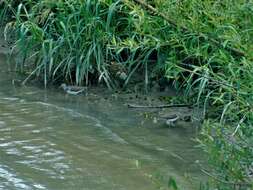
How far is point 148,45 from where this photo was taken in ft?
17.7

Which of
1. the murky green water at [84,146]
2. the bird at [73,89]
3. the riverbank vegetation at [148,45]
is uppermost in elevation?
the riverbank vegetation at [148,45]

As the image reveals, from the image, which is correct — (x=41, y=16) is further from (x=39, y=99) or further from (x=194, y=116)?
(x=194, y=116)

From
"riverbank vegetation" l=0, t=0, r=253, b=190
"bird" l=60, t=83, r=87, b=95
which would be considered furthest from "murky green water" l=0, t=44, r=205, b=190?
"riverbank vegetation" l=0, t=0, r=253, b=190

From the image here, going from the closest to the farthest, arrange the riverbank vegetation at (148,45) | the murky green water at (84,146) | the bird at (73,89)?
1. the murky green water at (84,146)
2. the riverbank vegetation at (148,45)
3. the bird at (73,89)

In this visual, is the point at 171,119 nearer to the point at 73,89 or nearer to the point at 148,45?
the point at 148,45

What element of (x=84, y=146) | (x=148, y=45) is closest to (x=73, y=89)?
(x=148, y=45)

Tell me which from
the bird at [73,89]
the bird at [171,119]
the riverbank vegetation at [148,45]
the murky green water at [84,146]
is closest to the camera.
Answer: the murky green water at [84,146]

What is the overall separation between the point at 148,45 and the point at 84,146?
0.94m

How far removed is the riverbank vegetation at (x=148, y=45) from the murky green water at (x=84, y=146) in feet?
0.82

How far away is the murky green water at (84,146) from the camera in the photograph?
434 cm

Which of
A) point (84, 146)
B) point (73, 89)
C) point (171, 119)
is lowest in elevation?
point (84, 146)

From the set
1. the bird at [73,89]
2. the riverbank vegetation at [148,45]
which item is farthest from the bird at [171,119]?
the bird at [73,89]

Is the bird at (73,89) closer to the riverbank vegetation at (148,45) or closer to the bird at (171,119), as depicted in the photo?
the riverbank vegetation at (148,45)

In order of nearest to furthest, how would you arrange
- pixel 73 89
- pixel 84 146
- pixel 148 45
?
1. pixel 84 146
2. pixel 148 45
3. pixel 73 89
